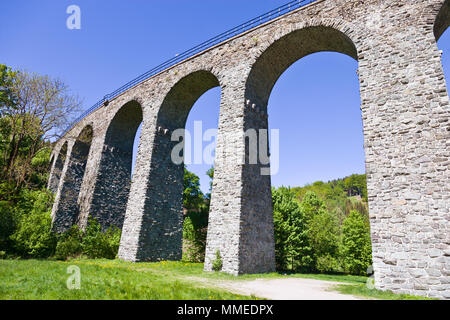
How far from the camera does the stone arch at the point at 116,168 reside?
19891 mm

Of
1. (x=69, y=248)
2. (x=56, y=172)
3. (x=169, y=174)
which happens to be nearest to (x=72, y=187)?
(x=56, y=172)

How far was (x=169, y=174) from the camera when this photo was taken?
1736 cm

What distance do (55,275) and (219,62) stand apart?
12238mm

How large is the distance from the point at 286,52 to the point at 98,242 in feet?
54.5

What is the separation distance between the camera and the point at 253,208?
12344 millimetres

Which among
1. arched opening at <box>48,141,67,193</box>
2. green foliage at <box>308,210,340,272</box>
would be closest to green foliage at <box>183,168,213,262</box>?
green foliage at <box>308,210,340,272</box>

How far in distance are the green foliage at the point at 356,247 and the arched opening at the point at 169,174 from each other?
18.6 m

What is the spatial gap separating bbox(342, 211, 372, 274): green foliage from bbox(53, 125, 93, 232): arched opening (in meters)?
25.4

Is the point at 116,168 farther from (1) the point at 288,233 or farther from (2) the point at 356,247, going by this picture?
(2) the point at 356,247

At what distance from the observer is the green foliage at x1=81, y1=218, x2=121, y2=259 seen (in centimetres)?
1752

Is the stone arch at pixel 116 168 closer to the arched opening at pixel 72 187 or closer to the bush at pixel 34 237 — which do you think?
the arched opening at pixel 72 187

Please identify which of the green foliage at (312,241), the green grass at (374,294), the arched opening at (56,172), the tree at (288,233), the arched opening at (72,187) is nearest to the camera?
the green grass at (374,294)

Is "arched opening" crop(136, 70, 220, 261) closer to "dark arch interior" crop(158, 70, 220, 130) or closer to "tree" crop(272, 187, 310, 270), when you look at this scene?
"dark arch interior" crop(158, 70, 220, 130)

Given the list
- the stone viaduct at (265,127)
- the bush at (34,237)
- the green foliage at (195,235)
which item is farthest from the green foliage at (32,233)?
the green foliage at (195,235)
